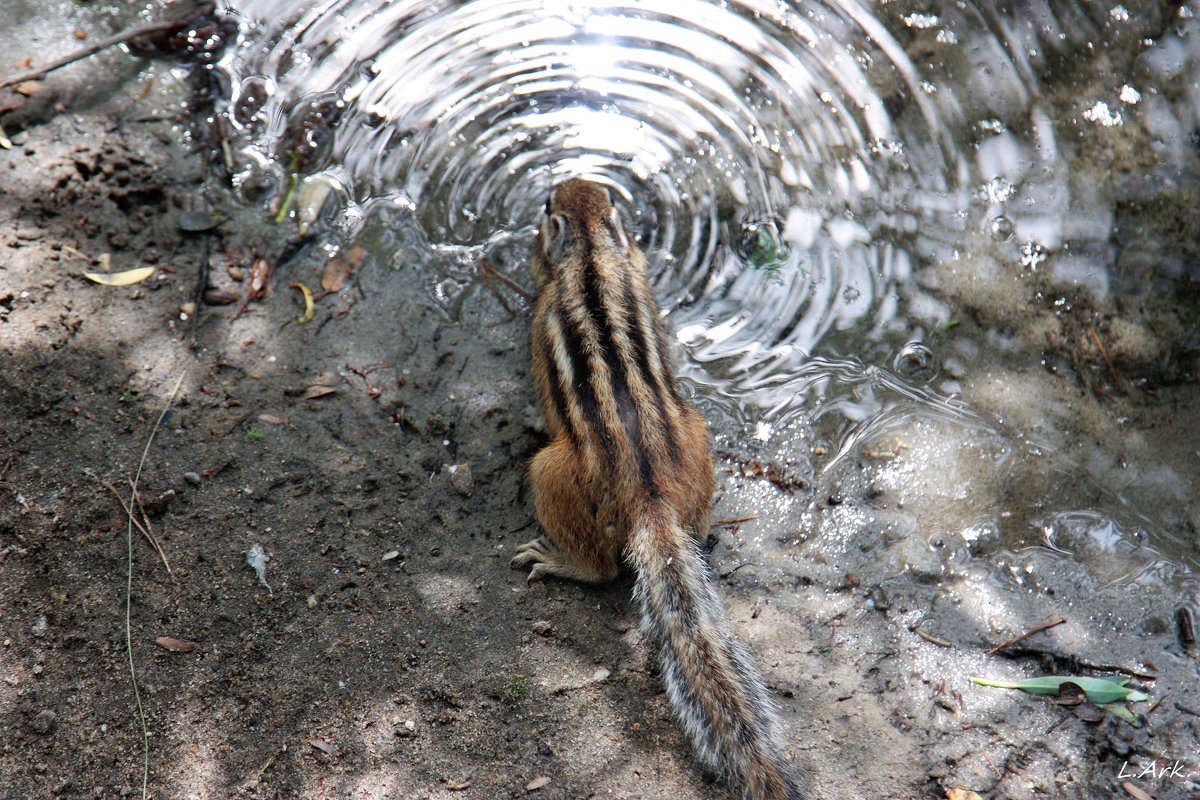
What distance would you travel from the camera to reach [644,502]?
3711 mm

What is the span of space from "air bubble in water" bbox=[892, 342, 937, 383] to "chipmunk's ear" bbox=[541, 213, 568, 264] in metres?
1.95

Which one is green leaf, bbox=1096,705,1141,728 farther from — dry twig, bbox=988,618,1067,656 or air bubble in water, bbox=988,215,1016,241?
air bubble in water, bbox=988,215,1016,241

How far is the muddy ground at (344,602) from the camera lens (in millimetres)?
3301

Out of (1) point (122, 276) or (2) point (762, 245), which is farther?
(2) point (762, 245)

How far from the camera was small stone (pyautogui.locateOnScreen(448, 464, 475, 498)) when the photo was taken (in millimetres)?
4219

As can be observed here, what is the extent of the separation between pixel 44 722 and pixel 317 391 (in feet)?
6.08

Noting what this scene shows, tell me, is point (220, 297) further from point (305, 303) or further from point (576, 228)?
point (576, 228)

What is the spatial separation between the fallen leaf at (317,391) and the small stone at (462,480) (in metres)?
0.77

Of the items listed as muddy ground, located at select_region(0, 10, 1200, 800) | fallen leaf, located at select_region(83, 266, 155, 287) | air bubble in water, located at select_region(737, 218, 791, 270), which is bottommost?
muddy ground, located at select_region(0, 10, 1200, 800)

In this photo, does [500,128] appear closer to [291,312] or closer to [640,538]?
[291,312]

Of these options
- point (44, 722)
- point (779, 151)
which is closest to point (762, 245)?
point (779, 151)

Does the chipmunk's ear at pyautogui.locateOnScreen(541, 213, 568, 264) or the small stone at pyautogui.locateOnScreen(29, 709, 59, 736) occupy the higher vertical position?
the chipmunk's ear at pyautogui.locateOnScreen(541, 213, 568, 264)

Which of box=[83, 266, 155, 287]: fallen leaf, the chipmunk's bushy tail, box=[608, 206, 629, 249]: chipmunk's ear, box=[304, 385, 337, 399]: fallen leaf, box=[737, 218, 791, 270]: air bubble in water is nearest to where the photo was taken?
the chipmunk's bushy tail

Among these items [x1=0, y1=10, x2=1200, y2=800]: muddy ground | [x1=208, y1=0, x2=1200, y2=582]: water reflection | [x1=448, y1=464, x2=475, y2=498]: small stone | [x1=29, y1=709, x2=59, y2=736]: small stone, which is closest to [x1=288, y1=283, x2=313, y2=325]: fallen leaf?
[x1=0, y1=10, x2=1200, y2=800]: muddy ground
